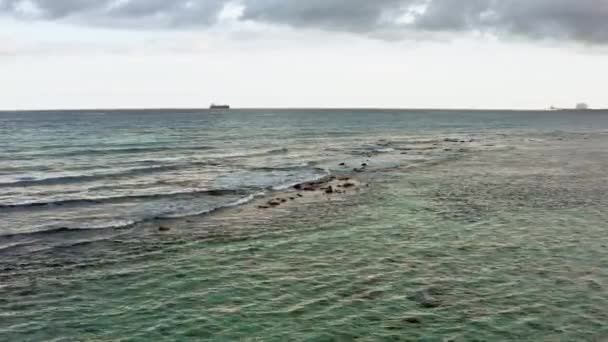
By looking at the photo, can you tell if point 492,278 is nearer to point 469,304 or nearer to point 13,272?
point 469,304

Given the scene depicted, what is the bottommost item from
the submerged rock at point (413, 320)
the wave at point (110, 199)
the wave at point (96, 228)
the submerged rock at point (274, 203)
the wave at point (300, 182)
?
the submerged rock at point (413, 320)

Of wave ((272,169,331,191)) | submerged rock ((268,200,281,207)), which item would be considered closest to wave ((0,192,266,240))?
submerged rock ((268,200,281,207))

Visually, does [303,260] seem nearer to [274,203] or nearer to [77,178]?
[274,203]

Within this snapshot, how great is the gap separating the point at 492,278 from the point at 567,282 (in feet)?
7.11

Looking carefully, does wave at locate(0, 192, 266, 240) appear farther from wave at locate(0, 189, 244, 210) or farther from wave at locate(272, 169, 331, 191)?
wave at locate(272, 169, 331, 191)

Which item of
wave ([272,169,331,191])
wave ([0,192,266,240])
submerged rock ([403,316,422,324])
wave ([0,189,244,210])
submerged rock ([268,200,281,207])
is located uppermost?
wave ([272,169,331,191])

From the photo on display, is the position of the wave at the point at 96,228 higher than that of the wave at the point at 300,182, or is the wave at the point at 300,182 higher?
the wave at the point at 300,182

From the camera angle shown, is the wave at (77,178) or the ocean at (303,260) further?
Result: the wave at (77,178)

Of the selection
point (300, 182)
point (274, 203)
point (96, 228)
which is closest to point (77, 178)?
point (300, 182)

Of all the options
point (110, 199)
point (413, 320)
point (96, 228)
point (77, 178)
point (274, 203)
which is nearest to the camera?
point (413, 320)

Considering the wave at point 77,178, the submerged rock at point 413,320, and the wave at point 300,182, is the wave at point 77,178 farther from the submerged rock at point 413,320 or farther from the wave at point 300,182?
the submerged rock at point 413,320

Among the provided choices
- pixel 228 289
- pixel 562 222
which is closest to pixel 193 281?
pixel 228 289

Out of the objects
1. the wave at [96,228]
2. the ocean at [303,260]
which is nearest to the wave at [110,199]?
the ocean at [303,260]

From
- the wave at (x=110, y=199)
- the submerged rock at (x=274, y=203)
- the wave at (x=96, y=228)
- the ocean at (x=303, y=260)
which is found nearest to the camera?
the ocean at (x=303, y=260)
